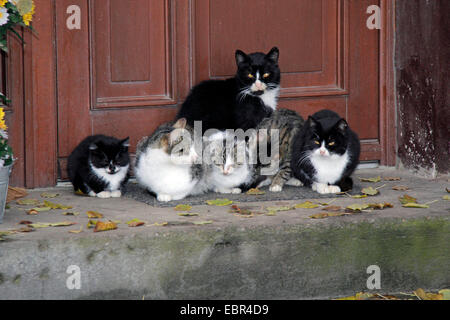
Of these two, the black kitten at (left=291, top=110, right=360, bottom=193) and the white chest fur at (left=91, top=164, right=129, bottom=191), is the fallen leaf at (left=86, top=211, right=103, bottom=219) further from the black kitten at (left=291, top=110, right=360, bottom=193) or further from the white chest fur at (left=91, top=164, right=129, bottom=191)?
the black kitten at (left=291, top=110, right=360, bottom=193)

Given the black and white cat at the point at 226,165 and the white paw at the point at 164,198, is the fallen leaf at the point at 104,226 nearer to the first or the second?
the white paw at the point at 164,198

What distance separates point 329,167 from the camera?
14.9 feet

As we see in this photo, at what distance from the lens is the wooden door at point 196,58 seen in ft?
15.6

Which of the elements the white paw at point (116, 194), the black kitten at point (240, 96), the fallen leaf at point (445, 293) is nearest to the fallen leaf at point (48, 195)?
the white paw at point (116, 194)

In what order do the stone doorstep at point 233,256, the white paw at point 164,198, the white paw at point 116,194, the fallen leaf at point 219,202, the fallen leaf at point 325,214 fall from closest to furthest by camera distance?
the stone doorstep at point 233,256, the fallen leaf at point 325,214, the fallen leaf at point 219,202, the white paw at point 164,198, the white paw at point 116,194

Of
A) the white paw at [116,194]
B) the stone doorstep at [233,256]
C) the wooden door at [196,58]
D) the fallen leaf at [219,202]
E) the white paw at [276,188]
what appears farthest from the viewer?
Result: the wooden door at [196,58]

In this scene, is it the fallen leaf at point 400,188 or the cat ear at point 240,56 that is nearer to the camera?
the fallen leaf at point 400,188

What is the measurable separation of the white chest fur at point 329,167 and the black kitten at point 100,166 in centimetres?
138

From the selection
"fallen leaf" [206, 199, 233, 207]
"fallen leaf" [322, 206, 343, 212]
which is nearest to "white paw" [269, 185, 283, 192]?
"fallen leaf" [206, 199, 233, 207]

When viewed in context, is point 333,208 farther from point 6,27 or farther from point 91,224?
point 6,27

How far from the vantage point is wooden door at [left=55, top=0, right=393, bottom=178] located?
475 centimetres

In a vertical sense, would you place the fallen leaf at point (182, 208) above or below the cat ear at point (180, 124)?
below

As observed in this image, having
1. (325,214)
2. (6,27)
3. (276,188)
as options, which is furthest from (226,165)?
(6,27)

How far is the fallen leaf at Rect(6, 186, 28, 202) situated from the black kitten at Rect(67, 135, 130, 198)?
347 millimetres
